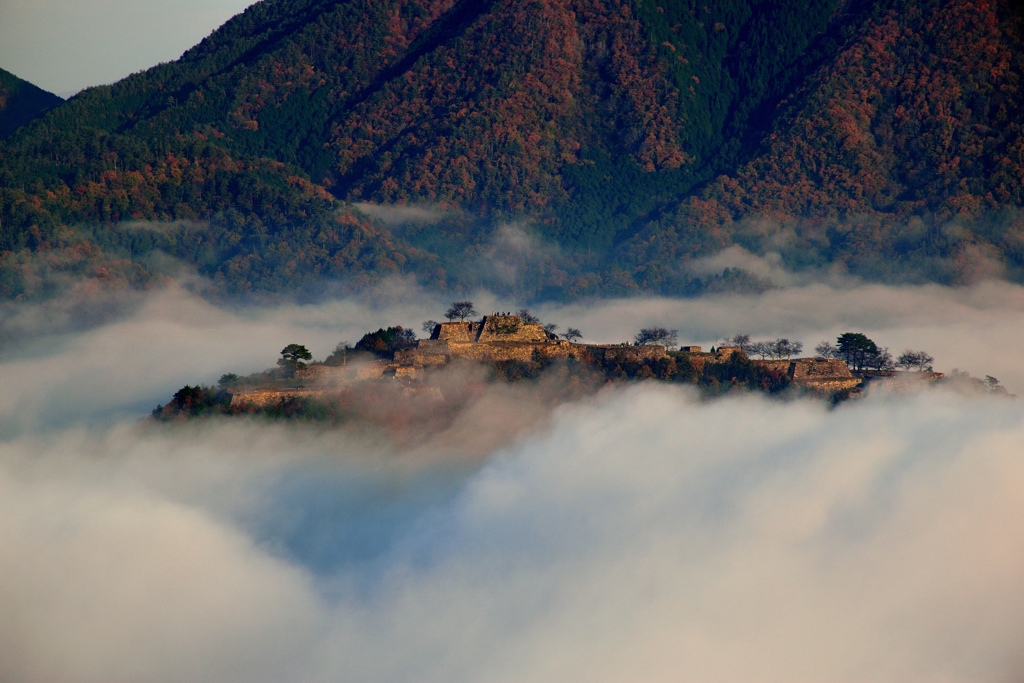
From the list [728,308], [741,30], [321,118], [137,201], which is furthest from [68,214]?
[741,30]

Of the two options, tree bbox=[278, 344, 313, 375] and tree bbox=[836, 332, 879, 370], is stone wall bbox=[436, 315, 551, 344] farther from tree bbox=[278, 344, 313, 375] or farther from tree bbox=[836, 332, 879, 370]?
tree bbox=[836, 332, 879, 370]

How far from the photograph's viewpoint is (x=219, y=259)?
157000 mm

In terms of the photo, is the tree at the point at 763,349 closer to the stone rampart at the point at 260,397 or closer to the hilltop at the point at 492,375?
the hilltop at the point at 492,375

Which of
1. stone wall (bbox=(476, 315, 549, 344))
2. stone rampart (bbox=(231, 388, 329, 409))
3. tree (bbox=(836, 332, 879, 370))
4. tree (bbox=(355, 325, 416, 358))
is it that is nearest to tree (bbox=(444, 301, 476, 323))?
tree (bbox=(355, 325, 416, 358))

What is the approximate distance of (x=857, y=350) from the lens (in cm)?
9788

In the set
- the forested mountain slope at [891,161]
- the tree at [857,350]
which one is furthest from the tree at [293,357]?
the forested mountain slope at [891,161]

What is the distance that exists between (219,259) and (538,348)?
65.2m

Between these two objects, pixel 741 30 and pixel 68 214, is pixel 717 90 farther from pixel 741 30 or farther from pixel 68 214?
pixel 68 214

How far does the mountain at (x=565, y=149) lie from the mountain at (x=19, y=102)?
34.4 ft

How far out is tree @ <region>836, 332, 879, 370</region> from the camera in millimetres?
97875

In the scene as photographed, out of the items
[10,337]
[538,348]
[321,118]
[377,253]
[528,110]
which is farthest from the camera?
[321,118]

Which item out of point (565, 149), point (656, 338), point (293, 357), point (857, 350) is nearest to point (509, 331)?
point (656, 338)

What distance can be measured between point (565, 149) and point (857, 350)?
76.7 m

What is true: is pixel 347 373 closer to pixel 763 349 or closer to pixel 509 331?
pixel 509 331
